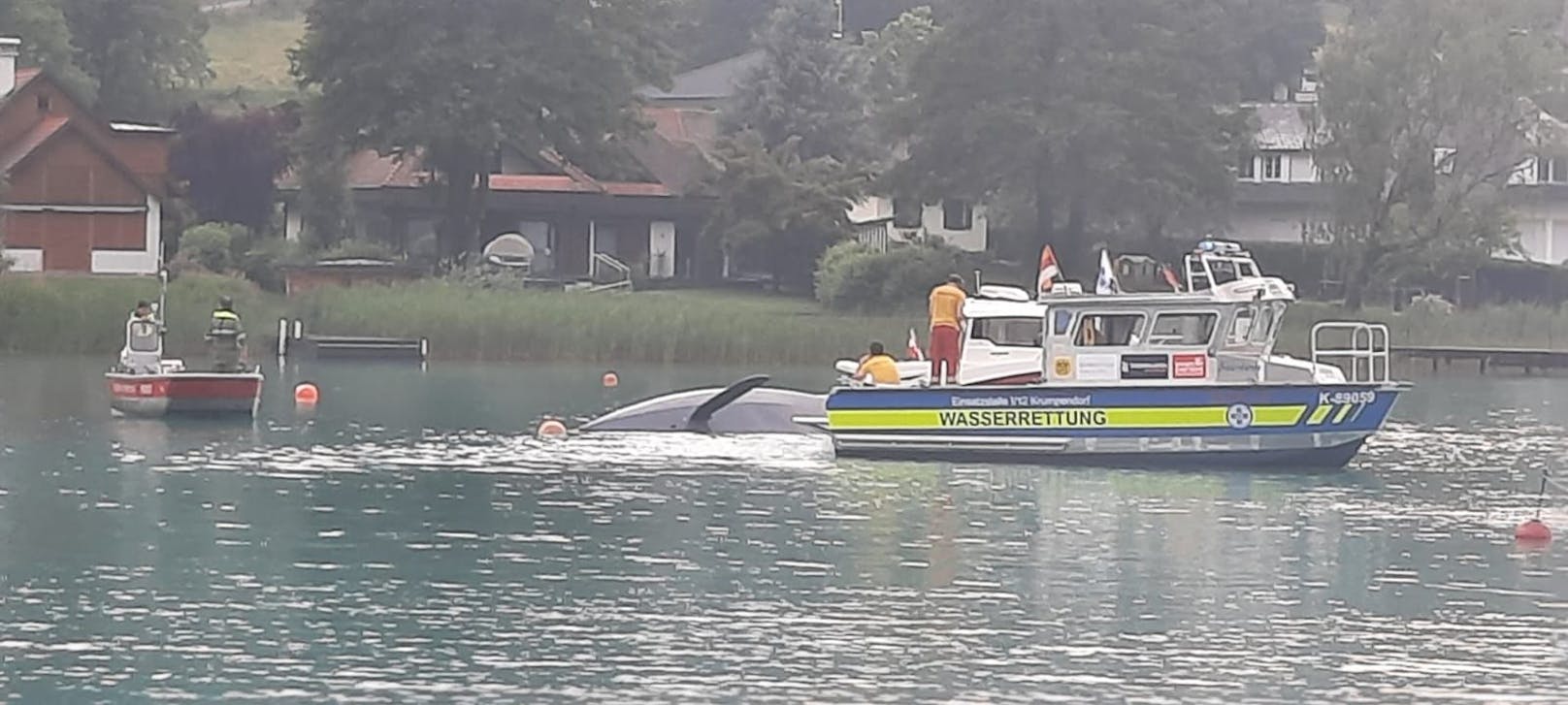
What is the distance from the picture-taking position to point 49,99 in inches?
3418

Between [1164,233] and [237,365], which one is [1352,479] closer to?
[237,365]

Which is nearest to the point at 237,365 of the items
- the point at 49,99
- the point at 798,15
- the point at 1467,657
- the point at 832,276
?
the point at 1467,657

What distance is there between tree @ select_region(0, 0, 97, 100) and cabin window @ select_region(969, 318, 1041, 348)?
215 ft

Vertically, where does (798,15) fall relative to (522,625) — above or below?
above

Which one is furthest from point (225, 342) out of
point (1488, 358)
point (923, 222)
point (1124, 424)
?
point (923, 222)

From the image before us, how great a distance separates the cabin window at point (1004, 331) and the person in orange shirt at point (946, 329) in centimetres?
35

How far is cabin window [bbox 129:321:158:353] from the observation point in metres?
47.7

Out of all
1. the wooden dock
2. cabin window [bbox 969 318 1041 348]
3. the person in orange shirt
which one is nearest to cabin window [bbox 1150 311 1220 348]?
cabin window [bbox 969 318 1041 348]

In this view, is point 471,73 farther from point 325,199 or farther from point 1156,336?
point 1156,336

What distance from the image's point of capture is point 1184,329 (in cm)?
3788

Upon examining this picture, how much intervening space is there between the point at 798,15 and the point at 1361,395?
6743cm

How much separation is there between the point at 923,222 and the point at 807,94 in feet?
22.3

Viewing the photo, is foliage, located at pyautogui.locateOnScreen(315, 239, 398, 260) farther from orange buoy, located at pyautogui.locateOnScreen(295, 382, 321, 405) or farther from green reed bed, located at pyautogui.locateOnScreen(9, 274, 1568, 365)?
orange buoy, located at pyautogui.locateOnScreen(295, 382, 321, 405)

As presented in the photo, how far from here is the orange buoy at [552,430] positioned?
43.8 metres
